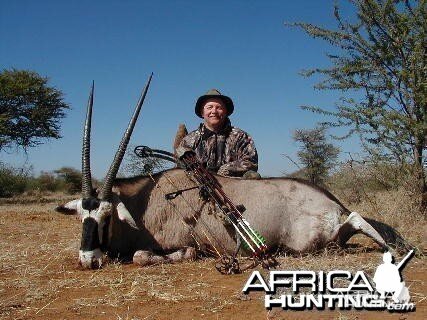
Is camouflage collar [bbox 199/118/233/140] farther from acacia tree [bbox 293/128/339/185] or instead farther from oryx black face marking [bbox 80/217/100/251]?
acacia tree [bbox 293/128/339/185]

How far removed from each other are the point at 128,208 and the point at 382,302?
2.56m

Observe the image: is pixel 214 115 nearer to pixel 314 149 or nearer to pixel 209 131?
pixel 209 131

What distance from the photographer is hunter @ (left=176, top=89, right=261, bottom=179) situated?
5.22 meters

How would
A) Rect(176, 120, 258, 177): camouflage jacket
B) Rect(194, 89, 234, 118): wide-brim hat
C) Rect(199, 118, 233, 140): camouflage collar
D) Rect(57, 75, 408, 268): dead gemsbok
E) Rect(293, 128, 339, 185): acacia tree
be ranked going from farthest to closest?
1. Rect(293, 128, 339, 185): acacia tree
2. Rect(194, 89, 234, 118): wide-brim hat
3. Rect(199, 118, 233, 140): camouflage collar
4. Rect(176, 120, 258, 177): camouflage jacket
5. Rect(57, 75, 408, 268): dead gemsbok

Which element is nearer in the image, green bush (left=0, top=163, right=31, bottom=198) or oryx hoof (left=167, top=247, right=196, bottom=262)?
oryx hoof (left=167, top=247, right=196, bottom=262)

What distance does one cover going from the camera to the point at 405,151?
252 inches

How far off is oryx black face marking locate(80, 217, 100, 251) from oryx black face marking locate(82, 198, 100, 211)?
0.31 feet

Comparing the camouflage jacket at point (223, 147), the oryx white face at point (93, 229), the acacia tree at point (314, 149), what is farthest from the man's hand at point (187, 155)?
the acacia tree at point (314, 149)

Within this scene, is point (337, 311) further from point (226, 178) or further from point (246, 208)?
point (226, 178)

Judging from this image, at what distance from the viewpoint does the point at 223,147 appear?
5598 mm

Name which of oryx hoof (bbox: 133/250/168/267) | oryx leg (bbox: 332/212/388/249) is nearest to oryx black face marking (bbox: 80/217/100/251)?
oryx hoof (bbox: 133/250/168/267)

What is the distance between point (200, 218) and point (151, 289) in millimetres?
1242

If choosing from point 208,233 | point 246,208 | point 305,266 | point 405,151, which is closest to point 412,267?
point 305,266

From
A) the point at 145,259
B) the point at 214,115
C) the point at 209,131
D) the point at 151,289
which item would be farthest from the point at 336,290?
the point at 214,115
